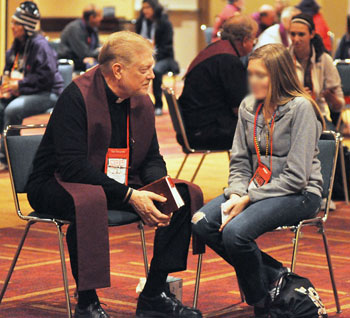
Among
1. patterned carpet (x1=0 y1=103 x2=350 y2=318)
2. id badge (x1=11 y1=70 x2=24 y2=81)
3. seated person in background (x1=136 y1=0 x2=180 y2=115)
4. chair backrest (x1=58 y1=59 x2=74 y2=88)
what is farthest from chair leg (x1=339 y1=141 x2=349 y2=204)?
seated person in background (x1=136 y1=0 x2=180 y2=115)

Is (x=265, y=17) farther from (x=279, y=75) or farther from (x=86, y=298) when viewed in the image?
(x=86, y=298)

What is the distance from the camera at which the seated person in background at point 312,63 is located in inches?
236

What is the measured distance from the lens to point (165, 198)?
3.46 m

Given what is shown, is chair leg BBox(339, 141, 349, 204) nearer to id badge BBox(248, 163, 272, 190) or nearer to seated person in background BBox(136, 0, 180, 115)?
id badge BBox(248, 163, 272, 190)

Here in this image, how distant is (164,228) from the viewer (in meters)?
3.55

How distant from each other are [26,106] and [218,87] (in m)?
2.05

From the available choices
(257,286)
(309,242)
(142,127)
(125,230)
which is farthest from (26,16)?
(257,286)

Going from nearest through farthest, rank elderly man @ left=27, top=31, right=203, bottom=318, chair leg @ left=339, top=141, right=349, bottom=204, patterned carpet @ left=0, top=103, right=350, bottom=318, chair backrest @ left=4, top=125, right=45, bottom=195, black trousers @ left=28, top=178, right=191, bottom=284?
elderly man @ left=27, top=31, right=203, bottom=318 → black trousers @ left=28, top=178, right=191, bottom=284 → chair backrest @ left=4, top=125, right=45, bottom=195 → patterned carpet @ left=0, top=103, right=350, bottom=318 → chair leg @ left=339, top=141, right=349, bottom=204

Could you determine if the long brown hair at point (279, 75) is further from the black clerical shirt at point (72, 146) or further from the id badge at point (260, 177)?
the black clerical shirt at point (72, 146)

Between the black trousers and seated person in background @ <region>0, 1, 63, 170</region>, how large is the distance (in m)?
3.86

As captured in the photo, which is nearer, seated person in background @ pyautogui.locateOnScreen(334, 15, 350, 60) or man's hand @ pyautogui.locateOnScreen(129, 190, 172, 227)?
man's hand @ pyautogui.locateOnScreen(129, 190, 172, 227)

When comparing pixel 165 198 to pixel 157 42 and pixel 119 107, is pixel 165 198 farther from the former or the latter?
pixel 157 42

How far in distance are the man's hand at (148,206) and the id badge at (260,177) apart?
409 millimetres

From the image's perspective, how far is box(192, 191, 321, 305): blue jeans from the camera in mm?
3471
